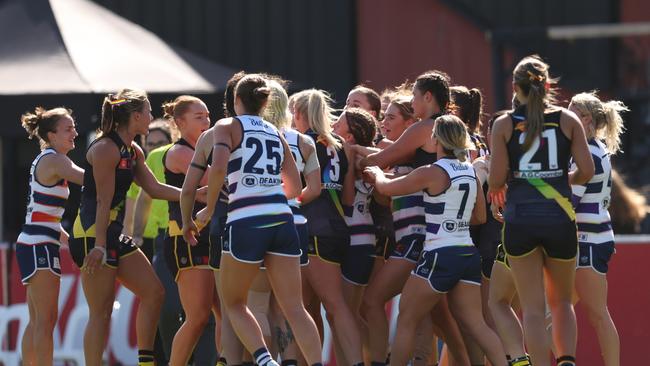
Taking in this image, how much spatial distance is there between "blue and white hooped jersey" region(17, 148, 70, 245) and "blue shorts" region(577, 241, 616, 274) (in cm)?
329

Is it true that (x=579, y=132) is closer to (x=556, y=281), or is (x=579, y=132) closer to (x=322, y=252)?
(x=556, y=281)

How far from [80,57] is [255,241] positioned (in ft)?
14.9

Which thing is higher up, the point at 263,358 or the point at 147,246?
the point at 147,246

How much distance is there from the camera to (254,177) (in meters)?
7.18

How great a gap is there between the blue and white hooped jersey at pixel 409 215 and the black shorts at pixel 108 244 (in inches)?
65.9

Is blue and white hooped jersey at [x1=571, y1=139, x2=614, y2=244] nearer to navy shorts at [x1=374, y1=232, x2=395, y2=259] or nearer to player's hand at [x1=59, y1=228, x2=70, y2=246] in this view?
navy shorts at [x1=374, y1=232, x2=395, y2=259]

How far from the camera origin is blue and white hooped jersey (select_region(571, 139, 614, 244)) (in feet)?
25.8

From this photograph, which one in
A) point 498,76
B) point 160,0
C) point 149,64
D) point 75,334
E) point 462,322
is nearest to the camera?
point 462,322

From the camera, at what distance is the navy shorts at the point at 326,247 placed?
7.92 meters

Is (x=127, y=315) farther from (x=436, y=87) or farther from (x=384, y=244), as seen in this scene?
(x=436, y=87)

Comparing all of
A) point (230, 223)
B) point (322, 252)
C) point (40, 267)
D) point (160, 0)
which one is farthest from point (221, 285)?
point (160, 0)

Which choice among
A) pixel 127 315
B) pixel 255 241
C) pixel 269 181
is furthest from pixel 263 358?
pixel 127 315

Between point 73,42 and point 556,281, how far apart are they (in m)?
5.63

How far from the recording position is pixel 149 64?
38.3 feet
